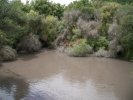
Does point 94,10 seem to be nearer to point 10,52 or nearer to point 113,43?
point 113,43

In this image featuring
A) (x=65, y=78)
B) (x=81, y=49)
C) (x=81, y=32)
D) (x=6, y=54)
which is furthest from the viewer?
(x=81, y=32)

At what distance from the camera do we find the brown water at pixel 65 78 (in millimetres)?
21172

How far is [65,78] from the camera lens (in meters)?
25.6

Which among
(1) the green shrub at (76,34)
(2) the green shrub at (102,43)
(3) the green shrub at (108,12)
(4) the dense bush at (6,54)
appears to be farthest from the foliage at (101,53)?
(4) the dense bush at (6,54)

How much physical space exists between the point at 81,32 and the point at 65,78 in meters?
10.2

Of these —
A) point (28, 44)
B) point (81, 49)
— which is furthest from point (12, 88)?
point (81, 49)

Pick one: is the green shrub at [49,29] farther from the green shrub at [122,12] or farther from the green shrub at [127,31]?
the green shrub at [127,31]

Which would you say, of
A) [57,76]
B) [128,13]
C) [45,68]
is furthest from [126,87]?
[128,13]

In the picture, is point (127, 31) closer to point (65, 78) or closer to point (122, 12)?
point (122, 12)

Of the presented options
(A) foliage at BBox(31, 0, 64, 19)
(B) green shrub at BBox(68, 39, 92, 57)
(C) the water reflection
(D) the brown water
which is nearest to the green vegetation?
(B) green shrub at BBox(68, 39, 92, 57)

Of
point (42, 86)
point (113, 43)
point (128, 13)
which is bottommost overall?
point (42, 86)

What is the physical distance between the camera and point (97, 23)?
34.8 meters

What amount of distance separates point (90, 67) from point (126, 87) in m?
6.41

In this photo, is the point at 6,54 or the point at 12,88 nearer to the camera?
the point at 12,88
